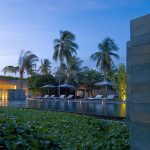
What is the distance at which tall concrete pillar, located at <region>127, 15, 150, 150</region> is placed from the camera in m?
4.64

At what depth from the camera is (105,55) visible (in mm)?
47406

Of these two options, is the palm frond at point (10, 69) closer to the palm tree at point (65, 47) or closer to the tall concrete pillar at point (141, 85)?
the palm tree at point (65, 47)

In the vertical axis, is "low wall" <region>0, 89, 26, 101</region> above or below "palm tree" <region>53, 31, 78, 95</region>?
below

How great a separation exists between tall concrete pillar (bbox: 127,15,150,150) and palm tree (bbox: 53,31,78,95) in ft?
129

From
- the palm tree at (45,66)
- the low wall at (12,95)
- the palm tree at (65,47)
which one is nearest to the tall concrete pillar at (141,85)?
the palm tree at (65,47)


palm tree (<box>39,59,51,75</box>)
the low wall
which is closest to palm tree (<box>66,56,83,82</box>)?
palm tree (<box>39,59,51,75</box>)

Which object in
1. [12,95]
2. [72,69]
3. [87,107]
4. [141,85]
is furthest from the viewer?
[72,69]

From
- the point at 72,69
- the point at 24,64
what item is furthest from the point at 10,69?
the point at 72,69

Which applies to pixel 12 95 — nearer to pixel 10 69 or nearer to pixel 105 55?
pixel 10 69

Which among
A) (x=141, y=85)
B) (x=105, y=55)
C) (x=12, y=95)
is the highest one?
(x=105, y=55)

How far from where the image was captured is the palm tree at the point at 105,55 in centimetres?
4762

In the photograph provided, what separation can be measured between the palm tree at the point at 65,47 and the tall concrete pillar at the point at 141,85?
39453 mm

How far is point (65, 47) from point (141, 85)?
40.3m

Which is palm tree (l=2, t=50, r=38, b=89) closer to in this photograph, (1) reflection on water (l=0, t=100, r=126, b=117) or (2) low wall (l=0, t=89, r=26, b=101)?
(2) low wall (l=0, t=89, r=26, b=101)
